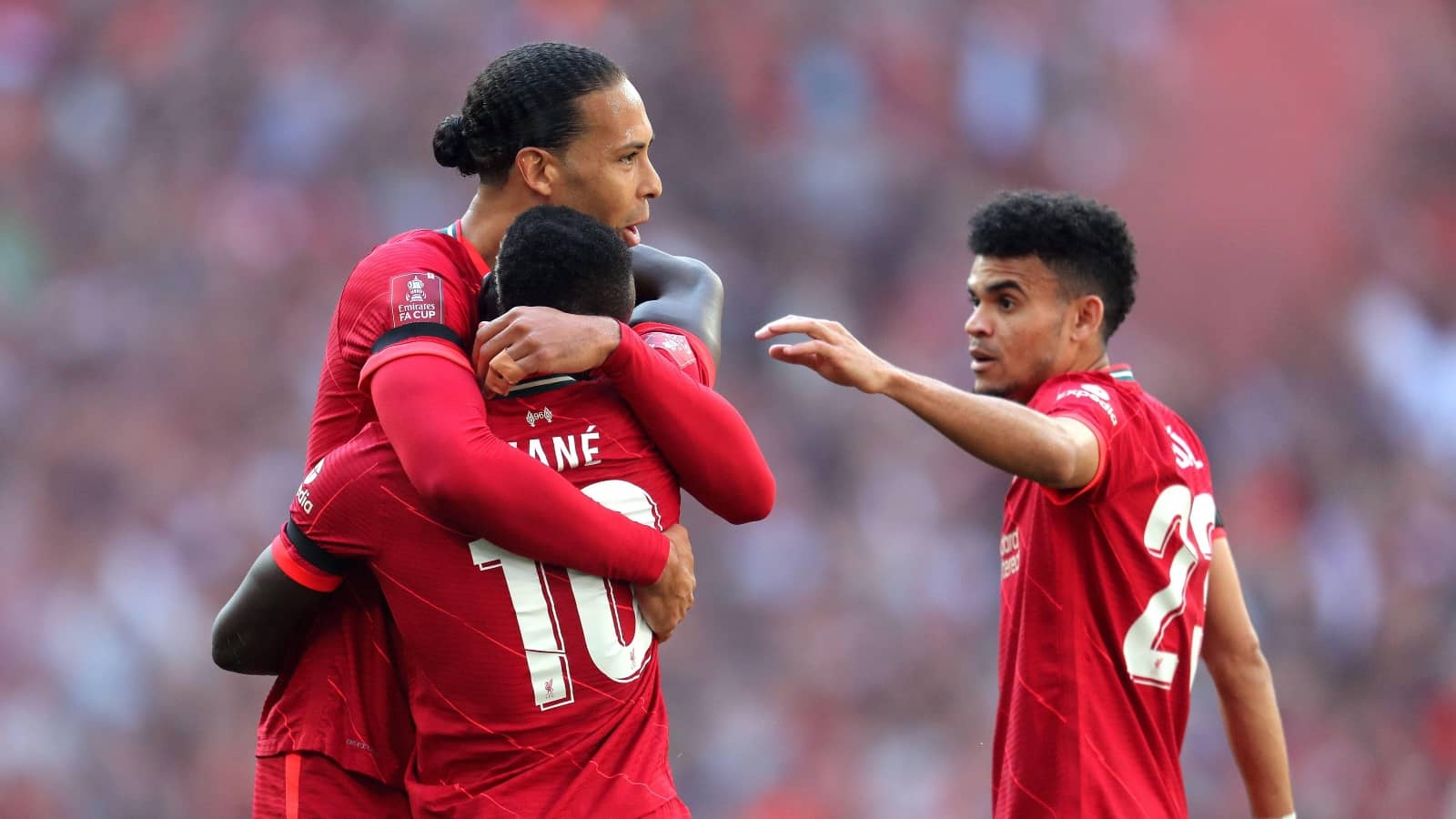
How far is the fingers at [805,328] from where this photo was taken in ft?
8.73

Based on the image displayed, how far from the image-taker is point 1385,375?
897cm

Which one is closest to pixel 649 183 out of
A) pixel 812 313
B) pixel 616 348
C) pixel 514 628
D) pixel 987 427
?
pixel 616 348

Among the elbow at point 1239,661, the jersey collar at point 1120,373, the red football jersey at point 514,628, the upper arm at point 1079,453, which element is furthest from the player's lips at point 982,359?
the red football jersey at point 514,628

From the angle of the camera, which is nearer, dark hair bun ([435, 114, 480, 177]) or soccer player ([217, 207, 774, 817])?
soccer player ([217, 207, 774, 817])

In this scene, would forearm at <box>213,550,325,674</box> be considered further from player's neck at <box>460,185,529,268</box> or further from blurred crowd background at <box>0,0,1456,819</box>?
blurred crowd background at <box>0,0,1456,819</box>

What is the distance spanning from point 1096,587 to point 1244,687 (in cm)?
59

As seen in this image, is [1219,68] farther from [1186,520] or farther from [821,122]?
[1186,520]

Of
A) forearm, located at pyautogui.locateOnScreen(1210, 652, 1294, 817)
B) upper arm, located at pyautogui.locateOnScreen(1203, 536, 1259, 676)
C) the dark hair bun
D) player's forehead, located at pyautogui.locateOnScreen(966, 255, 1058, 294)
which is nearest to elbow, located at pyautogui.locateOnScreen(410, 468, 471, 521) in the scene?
the dark hair bun

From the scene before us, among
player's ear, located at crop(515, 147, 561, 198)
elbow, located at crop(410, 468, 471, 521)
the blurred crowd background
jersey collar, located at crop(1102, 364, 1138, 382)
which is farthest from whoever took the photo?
the blurred crowd background

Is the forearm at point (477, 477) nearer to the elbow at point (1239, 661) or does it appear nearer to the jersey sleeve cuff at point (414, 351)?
the jersey sleeve cuff at point (414, 351)

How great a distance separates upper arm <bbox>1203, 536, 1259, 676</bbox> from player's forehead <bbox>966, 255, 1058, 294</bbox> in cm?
73

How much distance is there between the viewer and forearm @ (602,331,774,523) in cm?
235

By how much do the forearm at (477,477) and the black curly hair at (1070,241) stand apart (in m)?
1.53

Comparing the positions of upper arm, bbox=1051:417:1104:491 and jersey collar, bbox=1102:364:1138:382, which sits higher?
jersey collar, bbox=1102:364:1138:382
